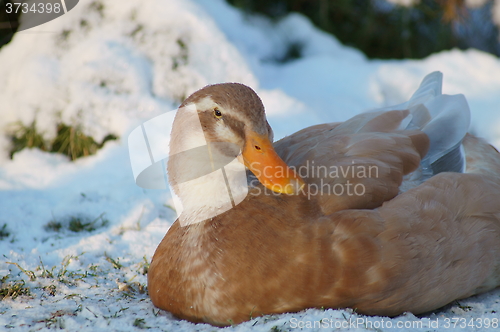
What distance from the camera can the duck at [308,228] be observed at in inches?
83.1

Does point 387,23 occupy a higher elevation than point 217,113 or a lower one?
lower

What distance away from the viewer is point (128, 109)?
4.43 m

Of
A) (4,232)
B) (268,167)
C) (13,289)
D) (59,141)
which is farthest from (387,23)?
(13,289)

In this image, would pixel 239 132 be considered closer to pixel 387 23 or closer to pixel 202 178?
pixel 202 178

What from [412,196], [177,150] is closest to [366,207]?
[412,196]

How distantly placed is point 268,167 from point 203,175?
0.31 meters

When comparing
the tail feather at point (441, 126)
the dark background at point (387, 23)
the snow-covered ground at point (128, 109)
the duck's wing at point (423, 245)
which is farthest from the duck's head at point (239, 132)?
the dark background at point (387, 23)

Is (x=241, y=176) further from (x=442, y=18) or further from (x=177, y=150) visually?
(x=442, y=18)

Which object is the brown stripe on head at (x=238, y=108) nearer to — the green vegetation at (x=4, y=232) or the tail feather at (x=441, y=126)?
the tail feather at (x=441, y=126)

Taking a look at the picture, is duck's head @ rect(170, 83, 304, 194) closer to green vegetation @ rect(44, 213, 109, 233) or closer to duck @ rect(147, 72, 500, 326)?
duck @ rect(147, 72, 500, 326)

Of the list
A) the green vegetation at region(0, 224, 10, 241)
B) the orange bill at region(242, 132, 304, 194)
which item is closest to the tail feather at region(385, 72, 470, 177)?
the orange bill at region(242, 132, 304, 194)

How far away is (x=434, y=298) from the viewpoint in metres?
2.30

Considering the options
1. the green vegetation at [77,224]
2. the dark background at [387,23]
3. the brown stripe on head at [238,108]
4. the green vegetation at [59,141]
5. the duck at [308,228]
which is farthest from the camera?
the dark background at [387,23]

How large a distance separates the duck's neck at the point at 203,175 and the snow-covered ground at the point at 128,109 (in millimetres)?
518
